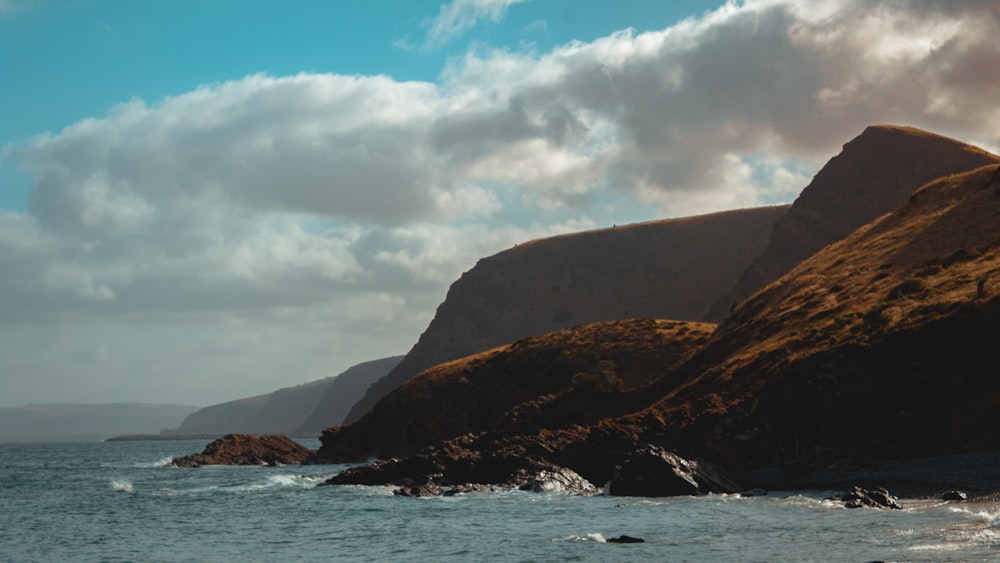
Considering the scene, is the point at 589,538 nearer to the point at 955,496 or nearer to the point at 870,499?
the point at 870,499

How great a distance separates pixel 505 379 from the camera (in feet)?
456

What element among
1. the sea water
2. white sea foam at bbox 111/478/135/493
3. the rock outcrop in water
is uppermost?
the rock outcrop in water

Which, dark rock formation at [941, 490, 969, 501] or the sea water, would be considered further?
dark rock formation at [941, 490, 969, 501]

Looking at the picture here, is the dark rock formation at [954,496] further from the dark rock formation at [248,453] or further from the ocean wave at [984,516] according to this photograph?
the dark rock formation at [248,453]

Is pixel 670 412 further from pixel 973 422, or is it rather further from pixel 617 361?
pixel 617 361

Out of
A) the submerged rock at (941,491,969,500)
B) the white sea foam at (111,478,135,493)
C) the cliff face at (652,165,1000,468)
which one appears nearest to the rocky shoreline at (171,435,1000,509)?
the submerged rock at (941,491,969,500)

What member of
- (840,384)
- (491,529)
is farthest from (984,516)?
(840,384)

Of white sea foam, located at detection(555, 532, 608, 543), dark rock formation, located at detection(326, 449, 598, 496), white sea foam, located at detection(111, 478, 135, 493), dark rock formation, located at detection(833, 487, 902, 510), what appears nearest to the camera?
white sea foam, located at detection(555, 532, 608, 543)

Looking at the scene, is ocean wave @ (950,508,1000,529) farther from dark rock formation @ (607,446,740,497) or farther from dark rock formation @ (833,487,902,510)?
dark rock formation @ (607,446,740,497)

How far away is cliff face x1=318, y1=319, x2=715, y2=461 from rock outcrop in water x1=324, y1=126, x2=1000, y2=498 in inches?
1218

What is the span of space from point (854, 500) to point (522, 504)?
64.0 ft

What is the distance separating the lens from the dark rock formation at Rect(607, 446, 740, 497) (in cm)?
6116

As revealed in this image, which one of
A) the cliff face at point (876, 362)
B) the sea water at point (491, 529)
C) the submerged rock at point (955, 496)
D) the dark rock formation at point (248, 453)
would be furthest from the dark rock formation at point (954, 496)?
the dark rock formation at point (248, 453)

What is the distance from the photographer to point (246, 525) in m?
54.9
